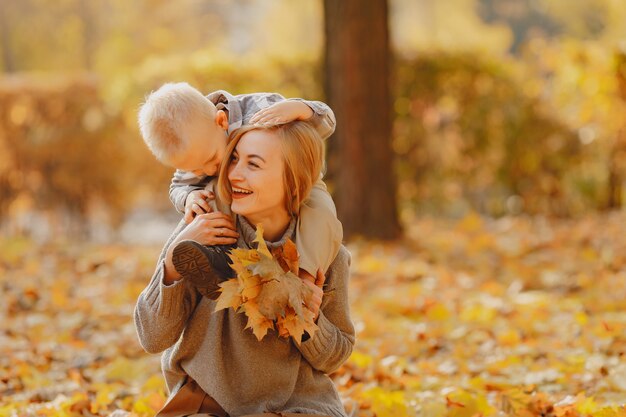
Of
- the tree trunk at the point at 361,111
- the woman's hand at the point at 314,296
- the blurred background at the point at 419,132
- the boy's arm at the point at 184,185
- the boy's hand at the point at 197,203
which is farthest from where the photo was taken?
the blurred background at the point at 419,132

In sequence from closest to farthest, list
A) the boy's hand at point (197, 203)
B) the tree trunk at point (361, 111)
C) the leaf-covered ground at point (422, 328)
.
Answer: the boy's hand at point (197, 203) → the leaf-covered ground at point (422, 328) → the tree trunk at point (361, 111)

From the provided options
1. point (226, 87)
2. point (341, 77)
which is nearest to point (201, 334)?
point (341, 77)

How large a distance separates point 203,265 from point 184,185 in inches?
16.7

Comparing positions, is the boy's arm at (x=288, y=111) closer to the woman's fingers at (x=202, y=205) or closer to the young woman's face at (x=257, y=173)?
the young woman's face at (x=257, y=173)

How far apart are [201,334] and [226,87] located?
7.31 metres

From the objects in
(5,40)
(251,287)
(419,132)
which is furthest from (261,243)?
(5,40)

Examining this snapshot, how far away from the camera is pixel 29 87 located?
9648 millimetres

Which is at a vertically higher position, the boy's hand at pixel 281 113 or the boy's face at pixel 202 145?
the boy's hand at pixel 281 113

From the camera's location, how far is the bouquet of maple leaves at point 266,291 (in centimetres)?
210

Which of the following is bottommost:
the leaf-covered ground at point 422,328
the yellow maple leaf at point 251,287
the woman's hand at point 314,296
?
the leaf-covered ground at point 422,328

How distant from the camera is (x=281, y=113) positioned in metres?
2.19

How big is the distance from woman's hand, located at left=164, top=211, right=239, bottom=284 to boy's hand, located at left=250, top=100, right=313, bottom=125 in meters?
0.28

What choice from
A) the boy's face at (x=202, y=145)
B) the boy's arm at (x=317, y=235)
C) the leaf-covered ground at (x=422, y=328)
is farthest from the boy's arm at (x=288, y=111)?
the leaf-covered ground at (x=422, y=328)

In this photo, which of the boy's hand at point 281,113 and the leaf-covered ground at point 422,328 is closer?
the boy's hand at point 281,113
